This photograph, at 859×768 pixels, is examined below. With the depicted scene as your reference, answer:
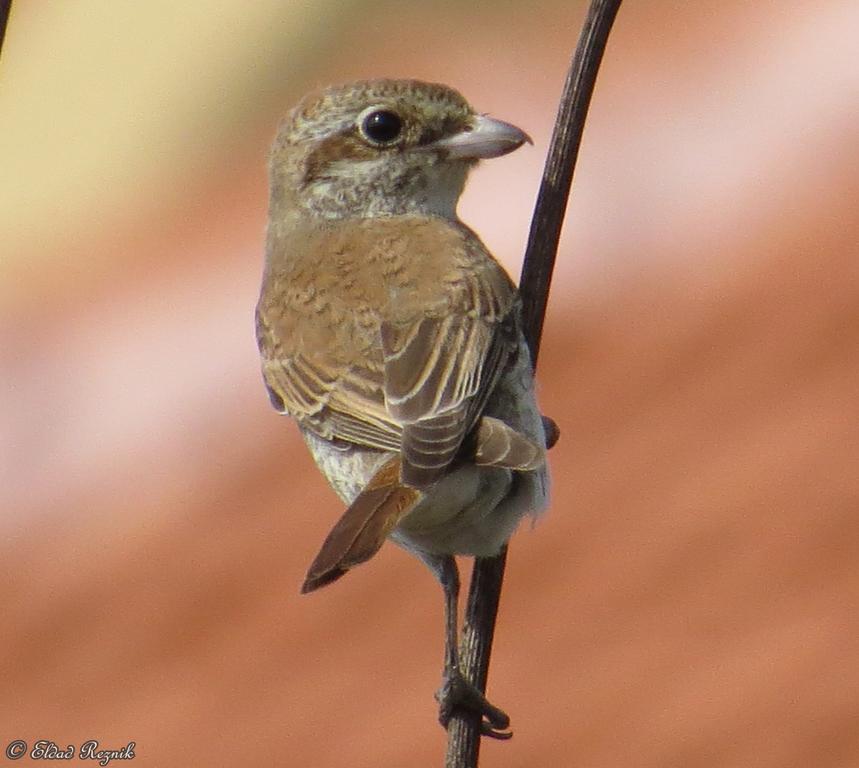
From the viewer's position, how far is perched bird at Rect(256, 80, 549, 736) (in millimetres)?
3725

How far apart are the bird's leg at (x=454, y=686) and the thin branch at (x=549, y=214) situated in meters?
0.03

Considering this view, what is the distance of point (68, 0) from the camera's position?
11695 mm

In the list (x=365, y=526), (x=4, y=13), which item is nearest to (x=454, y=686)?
(x=365, y=526)

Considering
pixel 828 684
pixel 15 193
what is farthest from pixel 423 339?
pixel 15 193

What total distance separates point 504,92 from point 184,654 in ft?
10.7

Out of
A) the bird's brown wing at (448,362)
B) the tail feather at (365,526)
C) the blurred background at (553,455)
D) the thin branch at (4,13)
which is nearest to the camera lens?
the thin branch at (4,13)

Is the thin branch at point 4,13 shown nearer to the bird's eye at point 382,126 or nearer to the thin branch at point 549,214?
the thin branch at point 549,214

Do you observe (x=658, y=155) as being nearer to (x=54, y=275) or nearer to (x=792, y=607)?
(x=792, y=607)

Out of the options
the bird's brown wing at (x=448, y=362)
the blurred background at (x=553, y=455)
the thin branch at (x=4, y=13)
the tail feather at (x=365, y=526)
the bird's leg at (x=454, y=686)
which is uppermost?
the thin branch at (x=4, y=13)

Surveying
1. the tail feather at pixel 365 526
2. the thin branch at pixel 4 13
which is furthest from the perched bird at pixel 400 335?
the thin branch at pixel 4 13

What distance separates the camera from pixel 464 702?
9.81 ft

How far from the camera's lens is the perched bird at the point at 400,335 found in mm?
3725

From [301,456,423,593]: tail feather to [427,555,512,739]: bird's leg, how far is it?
0.90 feet

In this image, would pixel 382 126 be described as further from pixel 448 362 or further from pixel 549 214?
pixel 549 214
